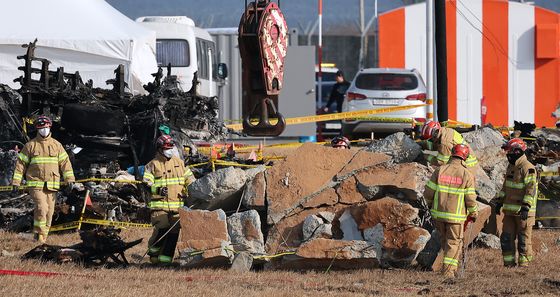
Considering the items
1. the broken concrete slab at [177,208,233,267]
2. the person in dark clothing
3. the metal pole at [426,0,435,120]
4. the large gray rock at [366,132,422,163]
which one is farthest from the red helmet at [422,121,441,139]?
the person in dark clothing

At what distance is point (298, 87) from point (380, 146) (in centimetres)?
1201

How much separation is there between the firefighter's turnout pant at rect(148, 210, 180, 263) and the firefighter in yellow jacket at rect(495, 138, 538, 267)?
3835 mm

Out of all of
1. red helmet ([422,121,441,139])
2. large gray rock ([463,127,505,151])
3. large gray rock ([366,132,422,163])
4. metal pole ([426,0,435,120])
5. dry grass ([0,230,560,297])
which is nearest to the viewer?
dry grass ([0,230,560,297])

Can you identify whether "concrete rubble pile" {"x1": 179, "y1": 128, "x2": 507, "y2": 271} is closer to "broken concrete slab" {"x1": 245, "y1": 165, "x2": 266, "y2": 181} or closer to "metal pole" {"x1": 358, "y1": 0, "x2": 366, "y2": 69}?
"broken concrete slab" {"x1": 245, "y1": 165, "x2": 266, "y2": 181}

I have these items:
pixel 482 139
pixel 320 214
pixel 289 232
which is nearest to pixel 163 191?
pixel 289 232

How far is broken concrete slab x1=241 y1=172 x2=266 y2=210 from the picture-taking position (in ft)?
46.8

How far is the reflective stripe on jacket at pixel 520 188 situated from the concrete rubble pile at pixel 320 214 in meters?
0.31

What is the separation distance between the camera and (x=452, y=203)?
508 inches

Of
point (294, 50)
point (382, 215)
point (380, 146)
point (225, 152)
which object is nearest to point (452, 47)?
point (294, 50)

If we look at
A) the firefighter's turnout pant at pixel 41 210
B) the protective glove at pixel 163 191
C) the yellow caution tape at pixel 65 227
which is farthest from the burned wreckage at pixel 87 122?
the protective glove at pixel 163 191

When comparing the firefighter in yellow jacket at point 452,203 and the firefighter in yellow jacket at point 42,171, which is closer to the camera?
the firefighter in yellow jacket at point 452,203

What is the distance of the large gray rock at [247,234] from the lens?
45.3 ft

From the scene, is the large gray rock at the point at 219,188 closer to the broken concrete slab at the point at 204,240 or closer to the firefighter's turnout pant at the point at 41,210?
the broken concrete slab at the point at 204,240

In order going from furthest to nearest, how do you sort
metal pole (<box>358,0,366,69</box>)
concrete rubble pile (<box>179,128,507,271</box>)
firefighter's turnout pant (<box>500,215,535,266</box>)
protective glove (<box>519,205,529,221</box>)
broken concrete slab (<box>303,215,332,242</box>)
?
metal pole (<box>358,0,366,69</box>)
firefighter's turnout pant (<box>500,215,535,266</box>)
protective glove (<box>519,205,529,221</box>)
broken concrete slab (<box>303,215,332,242</box>)
concrete rubble pile (<box>179,128,507,271</box>)
